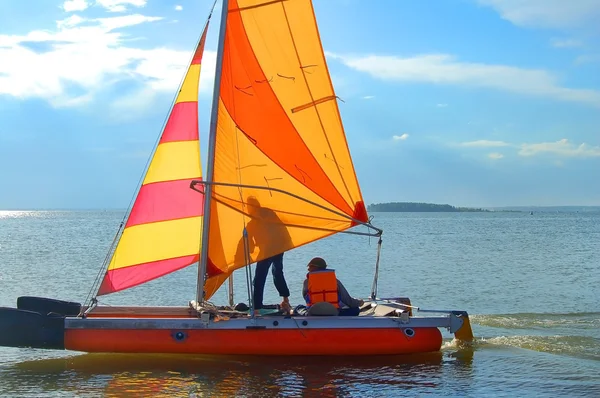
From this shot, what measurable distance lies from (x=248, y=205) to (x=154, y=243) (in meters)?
1.95

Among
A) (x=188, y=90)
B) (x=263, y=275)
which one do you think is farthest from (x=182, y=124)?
(x=263, y=275)

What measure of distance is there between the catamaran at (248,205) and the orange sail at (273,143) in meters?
0.02

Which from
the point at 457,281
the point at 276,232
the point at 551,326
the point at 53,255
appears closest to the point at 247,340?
the point at 276,232

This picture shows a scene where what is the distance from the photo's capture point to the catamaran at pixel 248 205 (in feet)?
43.6

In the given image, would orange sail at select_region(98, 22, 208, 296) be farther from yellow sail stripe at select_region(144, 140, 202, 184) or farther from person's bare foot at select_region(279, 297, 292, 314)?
person's bare foot at select_region(279, 297, 292, 314)

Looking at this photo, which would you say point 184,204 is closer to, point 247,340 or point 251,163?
point 251,163

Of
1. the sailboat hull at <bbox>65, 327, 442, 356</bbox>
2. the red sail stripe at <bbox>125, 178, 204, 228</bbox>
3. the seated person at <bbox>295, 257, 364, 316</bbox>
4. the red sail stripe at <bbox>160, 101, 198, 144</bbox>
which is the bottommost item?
the sailboat hull at <bbox>65, 327, 442, 356</bbox>

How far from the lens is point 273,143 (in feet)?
47.3

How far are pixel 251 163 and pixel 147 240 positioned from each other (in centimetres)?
247

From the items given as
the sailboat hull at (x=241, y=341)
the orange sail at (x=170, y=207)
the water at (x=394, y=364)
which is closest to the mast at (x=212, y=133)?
the orange sail at (x=170, y=207)

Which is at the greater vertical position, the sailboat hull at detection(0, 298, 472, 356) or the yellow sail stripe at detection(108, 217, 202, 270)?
the yellow sail stripe at detection(108, 217, 202, 270)

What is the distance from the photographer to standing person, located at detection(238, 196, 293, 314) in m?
14.1

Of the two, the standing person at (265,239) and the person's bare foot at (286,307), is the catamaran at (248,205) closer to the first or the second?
the standing person at (265,239)

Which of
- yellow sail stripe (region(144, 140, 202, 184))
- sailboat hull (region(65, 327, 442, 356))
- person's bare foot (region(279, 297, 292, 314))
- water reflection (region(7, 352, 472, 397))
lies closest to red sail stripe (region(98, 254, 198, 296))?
sailboat hull (region(65, 327, 442, 356))
